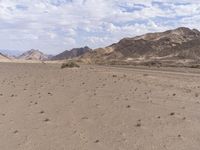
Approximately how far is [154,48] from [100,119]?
81.9 m

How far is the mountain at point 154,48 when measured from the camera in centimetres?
8828

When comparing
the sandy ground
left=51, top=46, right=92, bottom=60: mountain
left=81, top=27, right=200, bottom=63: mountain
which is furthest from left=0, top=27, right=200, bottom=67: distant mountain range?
left=51, top=46, right=92, bottom=60: mountain

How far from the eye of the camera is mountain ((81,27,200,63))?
8828 cm

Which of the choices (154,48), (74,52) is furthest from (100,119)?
(74,52)

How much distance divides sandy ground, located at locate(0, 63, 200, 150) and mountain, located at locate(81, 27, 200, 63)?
194 ft

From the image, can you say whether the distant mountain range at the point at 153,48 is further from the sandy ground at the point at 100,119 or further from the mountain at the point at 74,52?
the mountain at the point at 74,52

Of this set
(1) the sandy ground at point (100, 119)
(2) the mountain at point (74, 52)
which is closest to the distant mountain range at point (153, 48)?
(1) the sandy ground at point (100, 119)

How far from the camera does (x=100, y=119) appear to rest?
55.2ft

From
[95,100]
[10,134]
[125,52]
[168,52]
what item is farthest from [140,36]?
[10,134]

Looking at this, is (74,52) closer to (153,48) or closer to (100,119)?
(153,48)

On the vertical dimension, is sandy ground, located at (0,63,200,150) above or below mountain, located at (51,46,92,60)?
above

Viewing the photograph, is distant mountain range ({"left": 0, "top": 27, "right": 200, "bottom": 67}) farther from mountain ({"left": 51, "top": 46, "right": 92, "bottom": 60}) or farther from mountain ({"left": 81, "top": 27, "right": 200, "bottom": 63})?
mountain ({"left": 51, "top": 46, "right": 92, "bottom": 60})

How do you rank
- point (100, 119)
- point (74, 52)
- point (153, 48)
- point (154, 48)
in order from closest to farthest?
1. point (100, 119)
2. point (154, 48)
3. point (153, 48)
4. point (74, 52)

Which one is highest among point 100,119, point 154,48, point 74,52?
point 154,48
